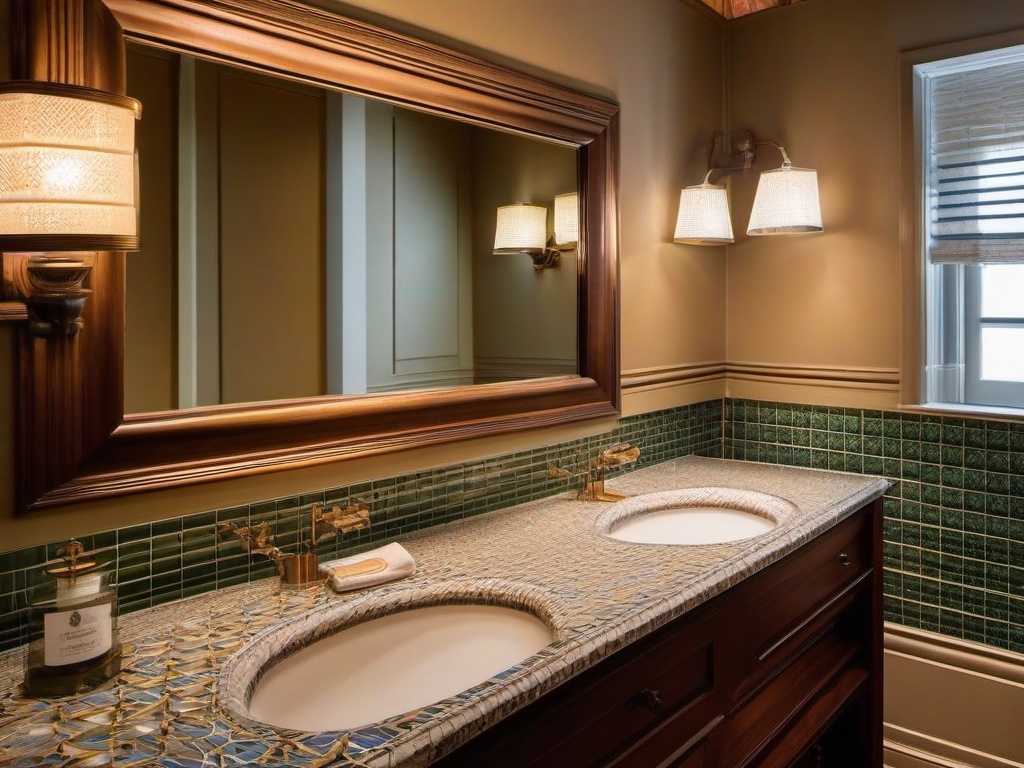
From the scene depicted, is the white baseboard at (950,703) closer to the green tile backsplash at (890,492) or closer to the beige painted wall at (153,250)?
the green tile backsplash at (890,492)

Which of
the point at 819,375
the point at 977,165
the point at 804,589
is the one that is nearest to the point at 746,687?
the point at 804,589

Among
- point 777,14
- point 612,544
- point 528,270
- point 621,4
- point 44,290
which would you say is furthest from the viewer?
point 777,14

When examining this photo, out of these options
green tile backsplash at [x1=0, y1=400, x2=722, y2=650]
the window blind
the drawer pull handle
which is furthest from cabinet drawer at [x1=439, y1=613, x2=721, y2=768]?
the window blind

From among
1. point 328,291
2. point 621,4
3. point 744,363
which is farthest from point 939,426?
point 328,291

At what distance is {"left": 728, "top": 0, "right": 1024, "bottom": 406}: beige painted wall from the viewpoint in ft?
6.64

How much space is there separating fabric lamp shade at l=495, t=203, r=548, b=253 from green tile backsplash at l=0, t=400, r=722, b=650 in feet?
1.42

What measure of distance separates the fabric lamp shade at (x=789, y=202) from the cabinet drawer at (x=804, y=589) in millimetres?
722

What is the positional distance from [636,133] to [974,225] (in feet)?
2.79

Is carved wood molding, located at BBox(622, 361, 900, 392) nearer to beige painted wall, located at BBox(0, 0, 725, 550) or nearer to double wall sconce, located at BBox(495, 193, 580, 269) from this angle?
beige painted wall, located at BBox(0, 0, 725, 550)

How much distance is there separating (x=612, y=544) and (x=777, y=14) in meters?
1.63

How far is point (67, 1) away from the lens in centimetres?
97

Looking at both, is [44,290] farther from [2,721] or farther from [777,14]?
[777,14]

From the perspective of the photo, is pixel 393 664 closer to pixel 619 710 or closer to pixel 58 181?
pixel 619 710

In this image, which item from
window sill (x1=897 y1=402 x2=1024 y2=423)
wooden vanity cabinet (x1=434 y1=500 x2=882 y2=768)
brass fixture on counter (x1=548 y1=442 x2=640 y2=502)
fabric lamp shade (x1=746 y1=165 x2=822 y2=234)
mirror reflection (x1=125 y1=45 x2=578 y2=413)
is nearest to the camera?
wooden vanity cabinet (x1=434 y1=500 x2=882 y2=768)
